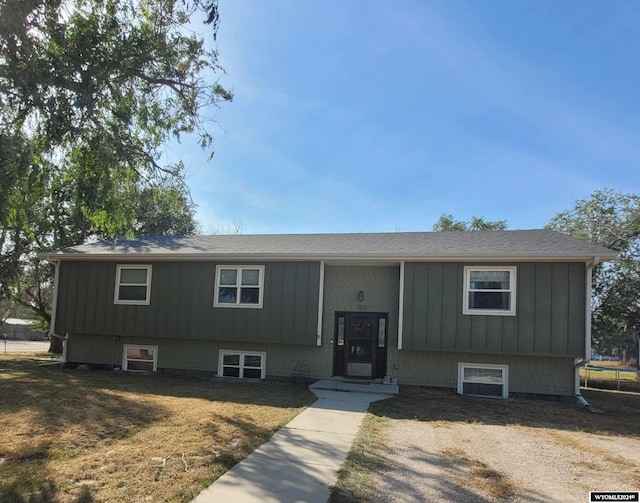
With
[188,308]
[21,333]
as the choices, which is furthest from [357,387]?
[21,333]

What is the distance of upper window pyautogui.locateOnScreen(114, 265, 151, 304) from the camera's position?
39.8 feet

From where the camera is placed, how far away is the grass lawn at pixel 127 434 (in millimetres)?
3934

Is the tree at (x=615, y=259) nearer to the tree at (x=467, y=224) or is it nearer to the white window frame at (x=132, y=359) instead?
the tree at (x=467, y=224)

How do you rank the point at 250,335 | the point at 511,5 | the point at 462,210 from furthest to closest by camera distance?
the point at 462,210 < the point at 250,335 < the point at 511,5

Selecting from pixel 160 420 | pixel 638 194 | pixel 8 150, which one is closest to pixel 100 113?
pixel 8 150

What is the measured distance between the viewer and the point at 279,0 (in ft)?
25.9

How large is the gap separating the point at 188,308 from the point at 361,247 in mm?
4790

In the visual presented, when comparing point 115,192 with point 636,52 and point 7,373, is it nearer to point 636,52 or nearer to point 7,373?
point 7,373

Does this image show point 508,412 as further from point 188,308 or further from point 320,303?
point 188,308

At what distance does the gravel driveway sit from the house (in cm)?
278

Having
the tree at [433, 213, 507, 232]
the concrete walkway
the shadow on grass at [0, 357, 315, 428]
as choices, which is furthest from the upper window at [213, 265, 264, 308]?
the tree at [433, 213, 507, 232]

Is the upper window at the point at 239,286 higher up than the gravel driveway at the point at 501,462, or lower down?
higher up

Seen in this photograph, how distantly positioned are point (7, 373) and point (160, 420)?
25.4 ft

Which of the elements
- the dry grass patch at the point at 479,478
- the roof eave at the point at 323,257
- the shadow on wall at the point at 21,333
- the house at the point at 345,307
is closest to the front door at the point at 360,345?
the house at the point at 345,307
